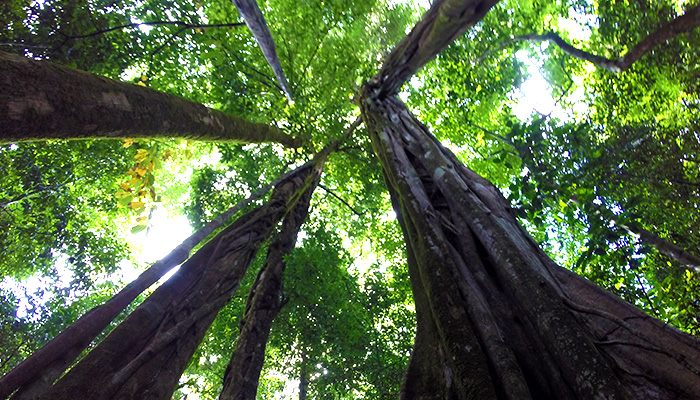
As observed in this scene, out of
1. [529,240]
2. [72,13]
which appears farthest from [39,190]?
[529,240]

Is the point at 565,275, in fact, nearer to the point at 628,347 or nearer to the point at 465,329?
the point at 628,347

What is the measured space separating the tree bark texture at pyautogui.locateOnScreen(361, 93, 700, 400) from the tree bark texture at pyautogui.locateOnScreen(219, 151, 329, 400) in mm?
2014

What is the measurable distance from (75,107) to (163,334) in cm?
166

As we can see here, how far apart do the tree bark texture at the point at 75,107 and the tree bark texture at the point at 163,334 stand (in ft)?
4.36

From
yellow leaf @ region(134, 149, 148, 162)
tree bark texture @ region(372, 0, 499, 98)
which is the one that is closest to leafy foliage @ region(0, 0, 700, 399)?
yellow leaf @ region(134, 149, 148, 162)

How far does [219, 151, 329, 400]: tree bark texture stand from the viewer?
3250mm

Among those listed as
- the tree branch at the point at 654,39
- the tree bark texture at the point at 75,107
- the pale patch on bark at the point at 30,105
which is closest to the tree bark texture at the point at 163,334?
the tree bark texture at the point at 75,107

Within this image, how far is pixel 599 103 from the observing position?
623 centimetres

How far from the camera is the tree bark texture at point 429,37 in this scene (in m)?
3.02

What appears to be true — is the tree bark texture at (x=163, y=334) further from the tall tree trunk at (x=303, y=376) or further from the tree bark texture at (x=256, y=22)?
the tall tree trunk at (x=303, y=376)

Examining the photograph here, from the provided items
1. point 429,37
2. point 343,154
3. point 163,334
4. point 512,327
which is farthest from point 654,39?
Answer: point 163,334

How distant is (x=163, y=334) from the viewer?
238 cm

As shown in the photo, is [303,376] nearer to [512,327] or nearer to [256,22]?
[512,327]

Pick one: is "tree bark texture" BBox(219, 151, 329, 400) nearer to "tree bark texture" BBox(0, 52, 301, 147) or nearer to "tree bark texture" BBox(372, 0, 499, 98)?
"tree bark texture" BBox(372, 0, 499, 98)
